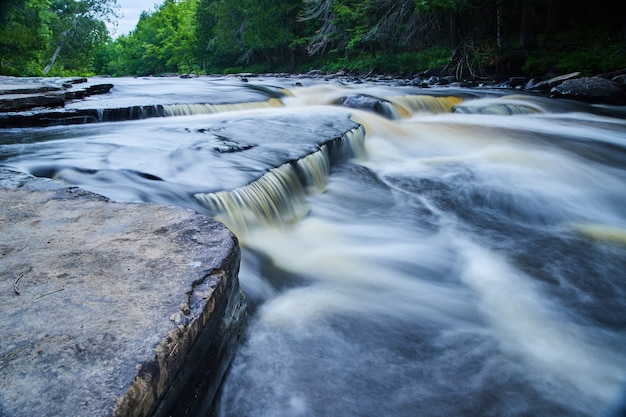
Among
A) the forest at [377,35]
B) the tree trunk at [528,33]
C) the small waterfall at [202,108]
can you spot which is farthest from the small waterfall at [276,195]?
the tree trunk at [528,33]

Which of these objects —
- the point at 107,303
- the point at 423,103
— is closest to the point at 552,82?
the point at 423,103

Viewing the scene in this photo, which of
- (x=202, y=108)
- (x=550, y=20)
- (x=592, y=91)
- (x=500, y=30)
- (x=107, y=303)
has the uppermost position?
(x=550, y=20)

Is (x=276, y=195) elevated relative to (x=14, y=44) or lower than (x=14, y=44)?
lower

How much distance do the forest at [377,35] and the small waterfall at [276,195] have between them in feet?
35.1

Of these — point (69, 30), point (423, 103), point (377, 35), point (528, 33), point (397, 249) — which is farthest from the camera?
point (69, 30)

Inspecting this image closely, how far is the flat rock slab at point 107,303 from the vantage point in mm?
1100

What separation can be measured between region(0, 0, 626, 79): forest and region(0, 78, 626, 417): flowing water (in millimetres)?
7894

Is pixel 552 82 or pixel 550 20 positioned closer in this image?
pixel 552 82

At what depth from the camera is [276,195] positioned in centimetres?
386

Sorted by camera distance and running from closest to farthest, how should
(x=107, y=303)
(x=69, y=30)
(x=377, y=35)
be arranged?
(x=107, y=303) → (x=377, y=35) → (x=69, y=30)

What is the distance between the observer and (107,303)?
4.68ft

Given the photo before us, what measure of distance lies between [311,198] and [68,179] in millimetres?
2136

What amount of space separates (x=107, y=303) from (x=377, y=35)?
18905 mm

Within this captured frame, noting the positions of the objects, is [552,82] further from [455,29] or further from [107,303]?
[107,303]
